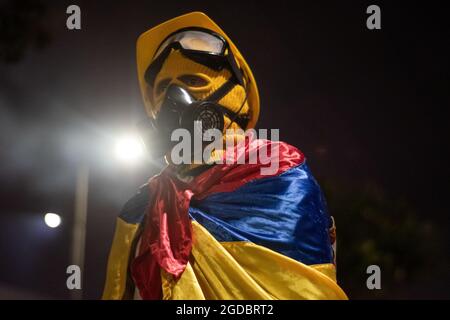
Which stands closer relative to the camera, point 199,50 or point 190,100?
point 190,100

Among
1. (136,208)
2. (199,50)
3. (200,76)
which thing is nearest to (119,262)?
(136,208)

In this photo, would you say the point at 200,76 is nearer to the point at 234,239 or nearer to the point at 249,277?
the point at 234,239

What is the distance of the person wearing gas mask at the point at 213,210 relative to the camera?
1.75 metres

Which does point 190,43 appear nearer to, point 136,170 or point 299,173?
point 299,173

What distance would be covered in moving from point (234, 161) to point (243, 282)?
51cm

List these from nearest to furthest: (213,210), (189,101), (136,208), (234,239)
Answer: (234,239)
(213,210)
(189,101)
(136,208)

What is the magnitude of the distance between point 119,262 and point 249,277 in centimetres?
63

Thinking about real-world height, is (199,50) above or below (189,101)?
above

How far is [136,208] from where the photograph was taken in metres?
2.21

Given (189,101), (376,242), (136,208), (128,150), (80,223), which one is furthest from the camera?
(376,242)

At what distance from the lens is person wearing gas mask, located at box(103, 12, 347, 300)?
1.75 meters

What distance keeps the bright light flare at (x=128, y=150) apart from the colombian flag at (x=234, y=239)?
2910 mm

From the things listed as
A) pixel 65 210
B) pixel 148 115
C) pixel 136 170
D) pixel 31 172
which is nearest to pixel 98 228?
pixel 65 210

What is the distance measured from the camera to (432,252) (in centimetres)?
1024
